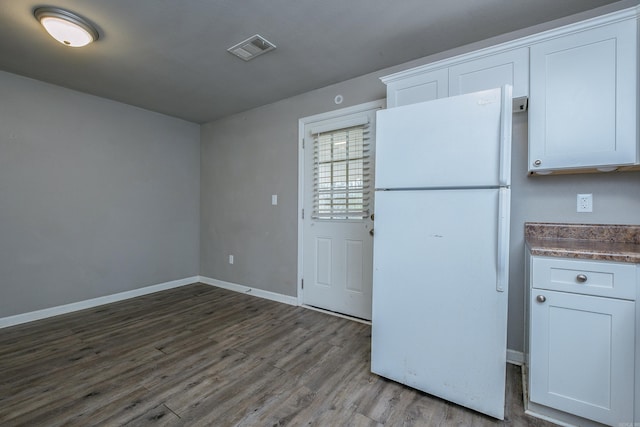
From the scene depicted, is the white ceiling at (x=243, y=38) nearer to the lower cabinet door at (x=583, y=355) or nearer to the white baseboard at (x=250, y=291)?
the lower cabinet door at (x=583, y=355)

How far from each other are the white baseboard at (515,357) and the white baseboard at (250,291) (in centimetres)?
208

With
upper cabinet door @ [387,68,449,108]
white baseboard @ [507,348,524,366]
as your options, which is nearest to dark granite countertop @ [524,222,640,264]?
white baseboard @ [507,348,524,366]

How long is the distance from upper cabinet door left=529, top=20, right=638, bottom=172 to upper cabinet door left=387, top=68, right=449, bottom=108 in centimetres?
54

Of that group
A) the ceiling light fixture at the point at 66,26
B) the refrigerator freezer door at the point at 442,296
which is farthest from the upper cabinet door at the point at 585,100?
the ceiling light fixture at the point at 66,26

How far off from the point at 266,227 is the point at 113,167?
78.0 inches

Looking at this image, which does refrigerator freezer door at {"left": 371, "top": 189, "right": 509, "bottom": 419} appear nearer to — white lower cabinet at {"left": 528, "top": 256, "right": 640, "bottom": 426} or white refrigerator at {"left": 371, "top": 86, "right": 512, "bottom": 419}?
white refrigerator at {"left": 371, "top": 86, "right": 512, "bottom": 419}

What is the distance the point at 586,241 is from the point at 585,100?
867 millimetres

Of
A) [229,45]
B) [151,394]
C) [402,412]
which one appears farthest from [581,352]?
[229,45]

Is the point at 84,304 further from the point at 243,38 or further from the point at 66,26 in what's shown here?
the point at 243,38

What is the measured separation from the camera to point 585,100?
1.63m

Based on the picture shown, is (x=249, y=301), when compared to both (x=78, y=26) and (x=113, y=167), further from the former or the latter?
(x=78, y=26)

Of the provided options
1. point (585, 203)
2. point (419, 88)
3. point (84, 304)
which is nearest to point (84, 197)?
point (84, 304)

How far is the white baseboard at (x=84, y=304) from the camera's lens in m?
2.78

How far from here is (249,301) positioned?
3.48 meters
